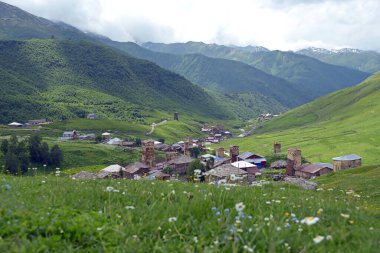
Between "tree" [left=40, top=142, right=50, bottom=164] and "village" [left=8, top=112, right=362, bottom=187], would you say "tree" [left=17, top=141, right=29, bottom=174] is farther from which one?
"village" [left=8, top=112, right=362, bottom=187]

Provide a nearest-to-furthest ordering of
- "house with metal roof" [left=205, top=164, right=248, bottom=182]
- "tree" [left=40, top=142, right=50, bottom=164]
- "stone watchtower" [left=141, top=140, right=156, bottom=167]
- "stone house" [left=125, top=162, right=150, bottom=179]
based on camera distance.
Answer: "house with metal roof" [left=205, top=164, right=248, bottom=182]
"stone house" [left=125, top=162, right=150, bottom=179]
"tree" [left=40, top=142, right=50, bottom=164]
"stone watchtower" [left=141, top=140, right=156, bottom=167]

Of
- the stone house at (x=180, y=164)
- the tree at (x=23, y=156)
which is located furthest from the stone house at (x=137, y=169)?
the tree at (x=23, y=156)

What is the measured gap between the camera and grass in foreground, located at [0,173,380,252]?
5.92 meters

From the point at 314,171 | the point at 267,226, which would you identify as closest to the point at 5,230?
the point at 267,226

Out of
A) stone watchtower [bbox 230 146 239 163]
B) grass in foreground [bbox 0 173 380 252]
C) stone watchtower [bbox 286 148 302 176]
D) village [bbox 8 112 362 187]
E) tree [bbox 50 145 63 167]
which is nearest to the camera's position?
grass in foreground [bbox 0 173 380 252]

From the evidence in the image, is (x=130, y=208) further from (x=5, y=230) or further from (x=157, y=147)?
(x=157, y=147)

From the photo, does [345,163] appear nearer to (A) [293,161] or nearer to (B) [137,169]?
(A) [293,161]

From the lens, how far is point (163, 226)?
269 inches

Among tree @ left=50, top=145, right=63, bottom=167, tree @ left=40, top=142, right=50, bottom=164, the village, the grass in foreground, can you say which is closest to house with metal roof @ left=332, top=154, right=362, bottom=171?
the village

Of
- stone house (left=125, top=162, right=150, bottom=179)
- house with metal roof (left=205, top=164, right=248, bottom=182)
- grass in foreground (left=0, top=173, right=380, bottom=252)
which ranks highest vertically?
grass in foreground (left=0, top=173, right=380, bottom=252)

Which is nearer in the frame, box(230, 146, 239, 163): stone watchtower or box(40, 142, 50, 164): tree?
box(230, 146, 239, 163): stone watchtower

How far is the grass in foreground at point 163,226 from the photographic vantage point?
233 inches

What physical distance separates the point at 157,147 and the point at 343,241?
156682mm

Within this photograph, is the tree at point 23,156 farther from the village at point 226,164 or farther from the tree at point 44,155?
the village at point 226,164
